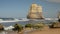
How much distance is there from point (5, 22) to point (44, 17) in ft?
2.22

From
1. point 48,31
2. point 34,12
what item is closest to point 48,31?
point 48,31

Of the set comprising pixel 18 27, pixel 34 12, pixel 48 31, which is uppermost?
pixel 34 12

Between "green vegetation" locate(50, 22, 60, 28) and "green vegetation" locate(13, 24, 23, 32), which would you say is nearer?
"green vegetation" locate(13, 24, 23, 32)

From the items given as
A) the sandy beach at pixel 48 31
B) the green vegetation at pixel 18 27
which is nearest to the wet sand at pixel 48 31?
the sandy beach at pixel 48 31

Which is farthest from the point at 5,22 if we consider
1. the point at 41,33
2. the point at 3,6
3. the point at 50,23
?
the point at 50,23

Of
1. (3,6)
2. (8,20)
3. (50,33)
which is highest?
(3,6)

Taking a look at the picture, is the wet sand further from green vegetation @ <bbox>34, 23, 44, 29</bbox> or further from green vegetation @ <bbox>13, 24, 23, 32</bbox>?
green vegetation @ <bbox>13, 24, 23, 32</bbox>

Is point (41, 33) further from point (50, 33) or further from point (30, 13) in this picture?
point (30, 13)

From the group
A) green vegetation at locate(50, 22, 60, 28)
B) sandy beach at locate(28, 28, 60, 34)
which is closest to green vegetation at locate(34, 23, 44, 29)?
sandy beach at locate(28, 28, 60, 34)

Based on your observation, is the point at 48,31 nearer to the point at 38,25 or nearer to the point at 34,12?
the point at 38,25

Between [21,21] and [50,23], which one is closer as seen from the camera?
[21,21]

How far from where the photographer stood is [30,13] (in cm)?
206

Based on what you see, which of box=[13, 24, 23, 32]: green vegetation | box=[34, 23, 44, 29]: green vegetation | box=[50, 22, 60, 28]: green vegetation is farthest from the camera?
box=[50, 22, 60, 28]: green vegetation

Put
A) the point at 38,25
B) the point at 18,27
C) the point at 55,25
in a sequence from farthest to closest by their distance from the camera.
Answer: the point at 55,25 < the point at 38,25 < the point at 18,27
